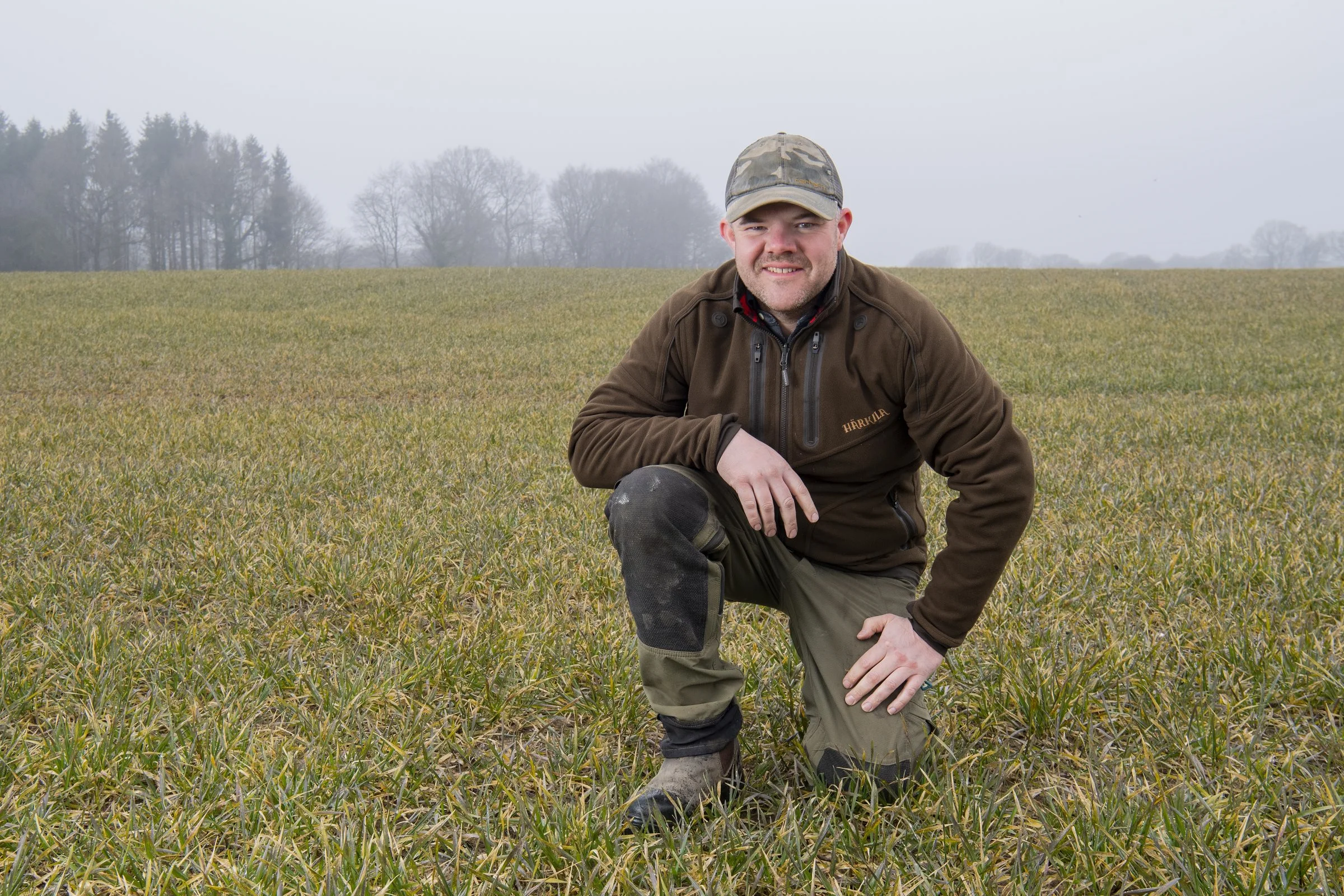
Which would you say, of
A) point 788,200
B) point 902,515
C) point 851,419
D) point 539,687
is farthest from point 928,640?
point 539,687

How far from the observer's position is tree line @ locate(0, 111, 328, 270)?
63406mm

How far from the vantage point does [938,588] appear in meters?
2.54

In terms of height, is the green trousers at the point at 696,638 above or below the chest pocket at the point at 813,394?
below

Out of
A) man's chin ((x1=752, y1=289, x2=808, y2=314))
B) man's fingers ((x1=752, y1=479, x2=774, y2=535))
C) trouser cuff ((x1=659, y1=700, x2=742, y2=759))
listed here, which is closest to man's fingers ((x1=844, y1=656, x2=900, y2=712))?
trouser cuff ((x1=659, y1=700, x2=742, y2=759))

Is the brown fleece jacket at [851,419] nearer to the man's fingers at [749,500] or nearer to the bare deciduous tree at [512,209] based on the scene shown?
the man's fingers at [749,500]

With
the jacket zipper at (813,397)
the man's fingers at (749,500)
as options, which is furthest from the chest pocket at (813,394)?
the man's fingers at (749,500)

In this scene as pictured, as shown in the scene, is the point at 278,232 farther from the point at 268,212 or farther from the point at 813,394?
the point at 813,394

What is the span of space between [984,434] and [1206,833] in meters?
1.09

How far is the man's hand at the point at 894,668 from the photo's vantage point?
8.43 ft

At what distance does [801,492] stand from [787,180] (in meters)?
0.90

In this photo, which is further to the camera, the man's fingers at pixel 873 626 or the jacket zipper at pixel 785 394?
the jacket zipper at pixel 785 394

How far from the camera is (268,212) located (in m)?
74.3

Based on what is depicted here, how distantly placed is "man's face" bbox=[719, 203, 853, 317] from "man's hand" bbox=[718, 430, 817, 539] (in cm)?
47

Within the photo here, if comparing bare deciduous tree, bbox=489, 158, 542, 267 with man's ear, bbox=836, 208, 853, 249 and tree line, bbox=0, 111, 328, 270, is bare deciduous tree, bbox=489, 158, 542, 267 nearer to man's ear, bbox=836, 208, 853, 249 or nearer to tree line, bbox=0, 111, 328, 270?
tree line, bbox=0, 111, 328, 270
